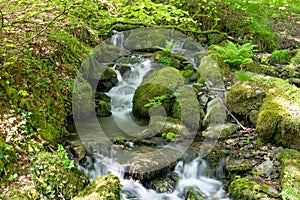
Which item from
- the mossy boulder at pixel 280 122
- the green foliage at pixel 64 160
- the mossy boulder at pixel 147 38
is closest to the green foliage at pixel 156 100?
the mossy boulder at pixel 280 122

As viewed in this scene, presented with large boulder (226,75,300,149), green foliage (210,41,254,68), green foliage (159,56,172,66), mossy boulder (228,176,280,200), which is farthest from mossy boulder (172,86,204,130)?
green foliage (210,41,254,68)

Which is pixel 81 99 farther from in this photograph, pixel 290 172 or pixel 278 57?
pixel 278 57

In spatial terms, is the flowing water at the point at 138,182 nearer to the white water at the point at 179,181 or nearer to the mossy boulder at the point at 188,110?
the white water at the point at 179,181

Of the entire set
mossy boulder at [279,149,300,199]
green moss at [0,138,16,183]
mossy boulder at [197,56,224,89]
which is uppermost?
mossy boulder at [197,56,224,89]

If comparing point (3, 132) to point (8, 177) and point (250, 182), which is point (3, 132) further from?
point (250, 182)

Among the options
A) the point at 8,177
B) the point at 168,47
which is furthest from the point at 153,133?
the point at 168,47

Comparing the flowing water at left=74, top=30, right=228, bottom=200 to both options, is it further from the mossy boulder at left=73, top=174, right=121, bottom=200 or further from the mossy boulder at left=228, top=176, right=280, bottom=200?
the mossy boulder at left=73, top=174, right=121, bottom=200

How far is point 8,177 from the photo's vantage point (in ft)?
12.6

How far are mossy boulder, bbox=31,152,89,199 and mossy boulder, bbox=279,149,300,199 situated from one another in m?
3.09

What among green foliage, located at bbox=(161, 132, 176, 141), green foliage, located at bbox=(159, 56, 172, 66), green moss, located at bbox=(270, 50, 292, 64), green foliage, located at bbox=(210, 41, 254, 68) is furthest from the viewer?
green moss, located at bbox=(270, 50, 292, 64)

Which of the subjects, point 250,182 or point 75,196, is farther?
point 250,182

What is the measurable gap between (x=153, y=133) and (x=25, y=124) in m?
2.80

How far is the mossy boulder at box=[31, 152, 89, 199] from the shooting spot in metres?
3.92

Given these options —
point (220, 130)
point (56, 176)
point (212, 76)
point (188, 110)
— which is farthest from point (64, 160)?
point (212, 76)
